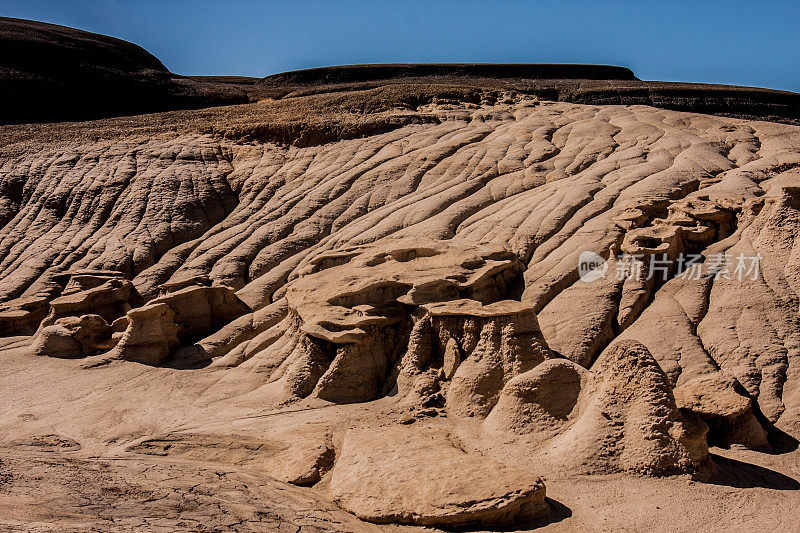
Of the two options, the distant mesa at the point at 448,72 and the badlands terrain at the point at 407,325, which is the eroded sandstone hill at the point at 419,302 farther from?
the distant mesa at the point at 448,72

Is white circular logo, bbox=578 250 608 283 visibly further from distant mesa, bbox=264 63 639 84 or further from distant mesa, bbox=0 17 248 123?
distant mesa, bbox=264 63 639 84

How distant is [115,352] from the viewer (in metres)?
10.4

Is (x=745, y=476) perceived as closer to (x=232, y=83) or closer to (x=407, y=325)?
(x=407, y=325)

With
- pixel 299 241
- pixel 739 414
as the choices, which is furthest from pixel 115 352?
pixel 739 414

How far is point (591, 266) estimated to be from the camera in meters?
9.00

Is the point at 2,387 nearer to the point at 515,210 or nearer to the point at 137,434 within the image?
the point at 137,434

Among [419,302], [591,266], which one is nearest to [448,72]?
[591,266]

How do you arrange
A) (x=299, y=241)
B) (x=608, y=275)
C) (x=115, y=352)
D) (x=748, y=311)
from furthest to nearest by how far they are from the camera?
(x=299, y=241)
(x=115, y=352)
(x=608, y=275)
(x=748, y=311)

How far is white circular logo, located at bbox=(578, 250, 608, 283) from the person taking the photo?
8.79 meters

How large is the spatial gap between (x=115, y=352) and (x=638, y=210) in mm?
8564

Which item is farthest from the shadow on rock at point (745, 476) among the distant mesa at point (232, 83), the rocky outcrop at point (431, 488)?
the distant mesa at point (232, 83)

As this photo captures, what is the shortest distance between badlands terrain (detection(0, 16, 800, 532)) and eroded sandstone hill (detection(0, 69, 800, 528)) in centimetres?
4

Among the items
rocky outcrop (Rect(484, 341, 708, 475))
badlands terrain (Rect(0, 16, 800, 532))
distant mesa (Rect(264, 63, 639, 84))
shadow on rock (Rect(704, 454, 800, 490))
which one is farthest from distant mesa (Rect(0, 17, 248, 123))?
shadow on rock (Rect(704, 454, 800, 490))

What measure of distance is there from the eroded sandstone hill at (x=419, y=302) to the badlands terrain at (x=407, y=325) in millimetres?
40
